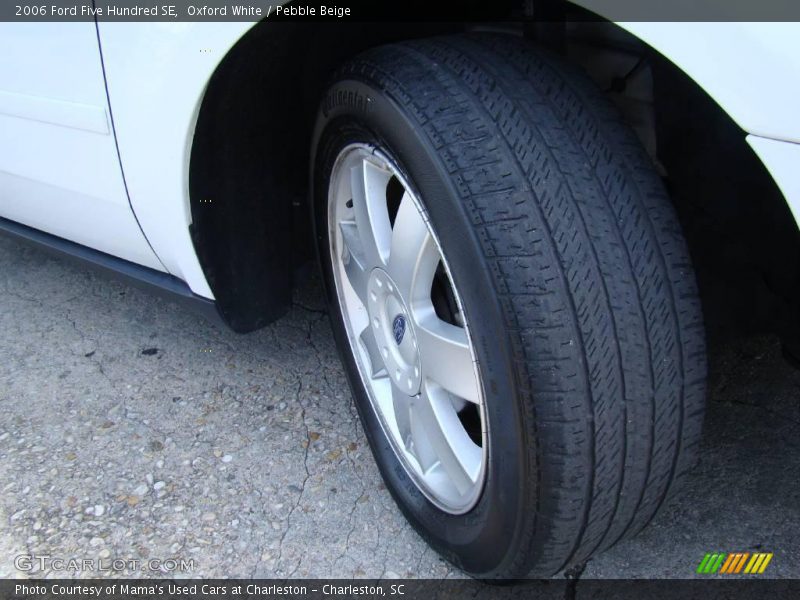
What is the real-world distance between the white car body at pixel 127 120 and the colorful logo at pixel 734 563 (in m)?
0.91

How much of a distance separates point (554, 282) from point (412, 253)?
383mm

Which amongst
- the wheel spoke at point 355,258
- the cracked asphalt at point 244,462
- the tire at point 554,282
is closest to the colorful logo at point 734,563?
the cracked asphalt at point 244,462

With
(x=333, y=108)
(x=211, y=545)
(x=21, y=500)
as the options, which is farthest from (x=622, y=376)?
(x=21, y=500)

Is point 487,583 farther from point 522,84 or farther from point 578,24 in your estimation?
point 578,24

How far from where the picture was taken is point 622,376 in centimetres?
119

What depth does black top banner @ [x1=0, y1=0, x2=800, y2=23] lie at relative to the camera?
3.04ft

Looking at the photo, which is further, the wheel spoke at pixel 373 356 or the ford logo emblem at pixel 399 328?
the wheel spoke at pixel 373 356

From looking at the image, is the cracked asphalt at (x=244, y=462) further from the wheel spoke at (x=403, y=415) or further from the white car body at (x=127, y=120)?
the white car body at (x=127, y=120)

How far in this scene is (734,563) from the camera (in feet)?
5.24

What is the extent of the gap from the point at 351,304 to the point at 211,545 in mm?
624

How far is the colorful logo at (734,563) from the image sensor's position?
158cm

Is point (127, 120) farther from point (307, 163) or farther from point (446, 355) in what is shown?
point (446, 355)

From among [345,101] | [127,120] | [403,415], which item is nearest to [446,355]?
[403,415]

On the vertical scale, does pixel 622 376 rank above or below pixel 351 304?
above
